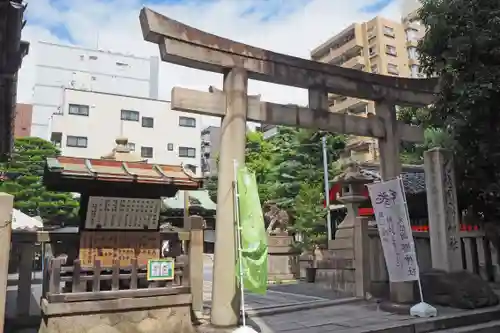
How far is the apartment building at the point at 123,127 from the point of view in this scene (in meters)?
40.0

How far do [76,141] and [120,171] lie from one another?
114ft

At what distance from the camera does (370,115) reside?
1067 centimetres

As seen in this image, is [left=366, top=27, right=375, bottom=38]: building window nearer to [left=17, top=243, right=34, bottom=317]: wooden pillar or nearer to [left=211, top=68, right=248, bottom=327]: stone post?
[left=211, top=68, right=248, bottom=327]: stone post

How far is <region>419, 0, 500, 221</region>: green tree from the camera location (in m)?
10.9

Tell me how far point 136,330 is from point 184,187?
300cm

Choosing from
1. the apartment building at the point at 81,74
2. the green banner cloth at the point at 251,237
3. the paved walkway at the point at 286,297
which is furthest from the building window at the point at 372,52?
the green banner cloth at the point at 251,237

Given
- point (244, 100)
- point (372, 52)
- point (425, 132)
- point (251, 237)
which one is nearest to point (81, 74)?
point (372, 52)

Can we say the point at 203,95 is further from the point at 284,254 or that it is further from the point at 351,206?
the point at 284,254

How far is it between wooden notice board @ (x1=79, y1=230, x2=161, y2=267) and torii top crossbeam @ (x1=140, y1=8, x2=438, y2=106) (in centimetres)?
370

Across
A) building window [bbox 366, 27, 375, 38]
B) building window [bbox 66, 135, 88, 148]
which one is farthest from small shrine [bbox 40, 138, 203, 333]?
building window [bbox 366, 27, 375, 38]

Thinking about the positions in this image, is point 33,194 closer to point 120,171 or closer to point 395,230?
point 120,171

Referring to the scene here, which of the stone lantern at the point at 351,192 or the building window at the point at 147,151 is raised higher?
the building window at the point at 147,151

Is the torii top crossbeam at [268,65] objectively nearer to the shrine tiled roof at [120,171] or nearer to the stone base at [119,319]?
the shrine tiled roof at [120,171]

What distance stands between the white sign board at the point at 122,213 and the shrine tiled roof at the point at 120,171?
0.55m
